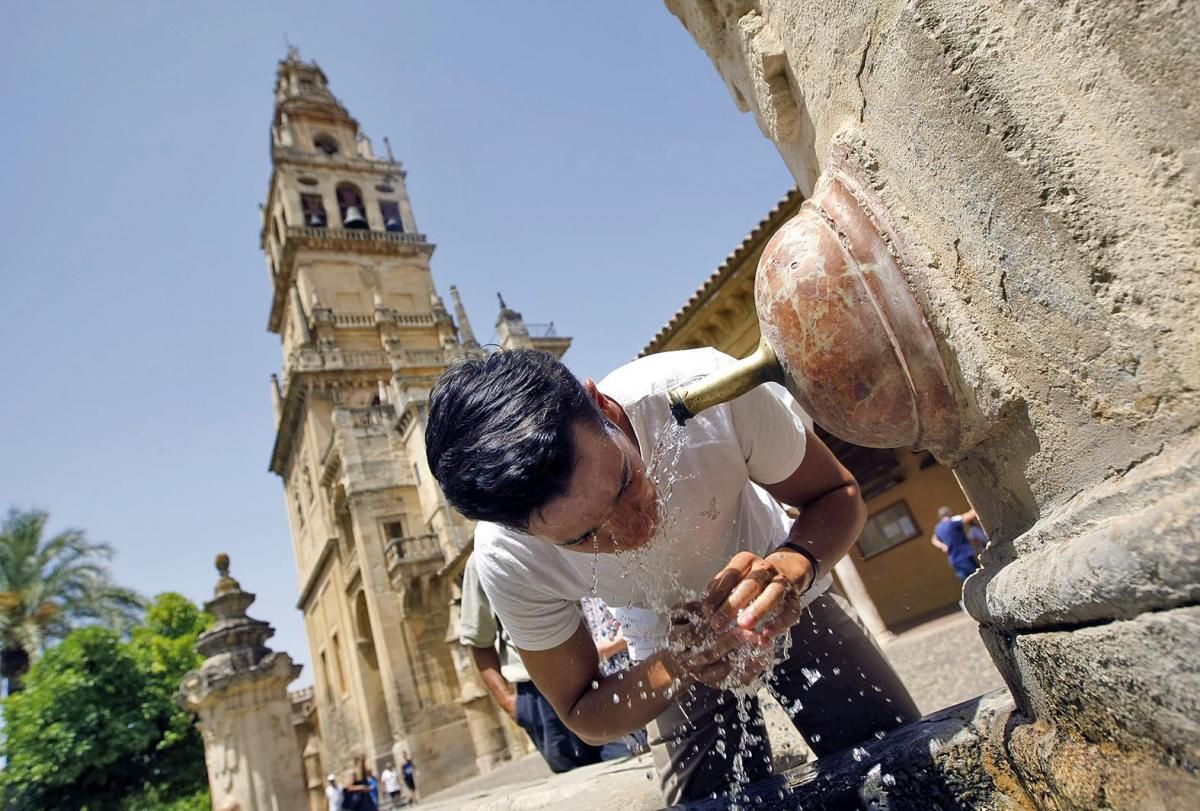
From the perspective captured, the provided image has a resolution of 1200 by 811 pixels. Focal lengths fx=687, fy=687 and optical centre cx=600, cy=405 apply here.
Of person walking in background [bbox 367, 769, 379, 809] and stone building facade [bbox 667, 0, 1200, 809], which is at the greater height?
stone building facade [bbox 667, 0, 1200, 809]

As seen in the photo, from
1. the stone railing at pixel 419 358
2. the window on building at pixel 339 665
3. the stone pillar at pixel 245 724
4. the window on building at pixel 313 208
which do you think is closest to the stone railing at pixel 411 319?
the stone railing at pixel 419 358

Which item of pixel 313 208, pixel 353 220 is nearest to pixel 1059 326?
pixel 353 220

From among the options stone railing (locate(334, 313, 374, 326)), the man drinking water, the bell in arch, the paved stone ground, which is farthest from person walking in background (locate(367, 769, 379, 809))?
the bell in arch

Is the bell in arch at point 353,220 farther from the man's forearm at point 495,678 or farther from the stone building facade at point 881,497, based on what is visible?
the man's forearm at point 495,678

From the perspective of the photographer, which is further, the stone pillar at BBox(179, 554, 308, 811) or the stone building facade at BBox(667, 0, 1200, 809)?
the stone pillar at BBox(179, 554, 308, 811)

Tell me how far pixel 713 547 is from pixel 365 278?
2895 centimetres

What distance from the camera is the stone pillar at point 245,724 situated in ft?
21.6

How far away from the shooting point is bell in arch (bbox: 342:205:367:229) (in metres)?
29.5

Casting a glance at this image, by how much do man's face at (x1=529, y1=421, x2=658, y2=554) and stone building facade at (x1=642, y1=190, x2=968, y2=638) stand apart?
7670mm

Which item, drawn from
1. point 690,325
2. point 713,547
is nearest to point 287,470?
point 690,325

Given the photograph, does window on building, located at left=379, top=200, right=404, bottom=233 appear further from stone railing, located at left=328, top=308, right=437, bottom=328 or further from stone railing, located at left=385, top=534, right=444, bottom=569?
stone railing, located at left=385, top=534, right=444, bottom=569

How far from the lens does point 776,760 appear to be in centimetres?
290

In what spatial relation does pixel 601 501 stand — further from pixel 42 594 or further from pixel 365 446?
pixel 42 594

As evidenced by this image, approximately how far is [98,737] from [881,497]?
1838cm
